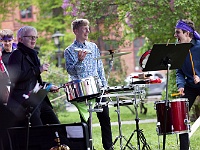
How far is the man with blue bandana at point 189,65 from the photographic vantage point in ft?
27.8

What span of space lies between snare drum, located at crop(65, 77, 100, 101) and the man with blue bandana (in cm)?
Answer: 155

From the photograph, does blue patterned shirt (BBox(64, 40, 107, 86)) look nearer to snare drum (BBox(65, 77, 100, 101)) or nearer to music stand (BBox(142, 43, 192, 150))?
snare drum (BBox(65, 77, 100, 101))

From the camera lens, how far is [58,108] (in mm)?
18672

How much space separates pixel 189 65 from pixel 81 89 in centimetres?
187

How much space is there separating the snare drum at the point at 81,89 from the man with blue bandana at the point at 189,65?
1.55 metres

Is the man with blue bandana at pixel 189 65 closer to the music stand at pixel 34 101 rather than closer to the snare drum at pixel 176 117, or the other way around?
the snare drum at pixel 176 117

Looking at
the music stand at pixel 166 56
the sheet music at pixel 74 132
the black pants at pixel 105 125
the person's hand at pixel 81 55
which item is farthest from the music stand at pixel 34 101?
the black pants at pixel 105 125

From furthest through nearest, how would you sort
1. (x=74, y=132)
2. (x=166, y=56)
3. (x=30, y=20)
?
(x=30, y=20)
(x=166, y=56)
(x=74, y=132)

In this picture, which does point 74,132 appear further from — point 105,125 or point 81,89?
point 105,125

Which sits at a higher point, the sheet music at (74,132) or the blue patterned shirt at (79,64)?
the blue patterned shirt at (79,64)

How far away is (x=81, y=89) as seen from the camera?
7520mm

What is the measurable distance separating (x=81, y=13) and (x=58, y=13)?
1723 cm

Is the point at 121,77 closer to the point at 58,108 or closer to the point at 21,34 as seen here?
the point at 58,108

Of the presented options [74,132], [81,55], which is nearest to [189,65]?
[81,55]
